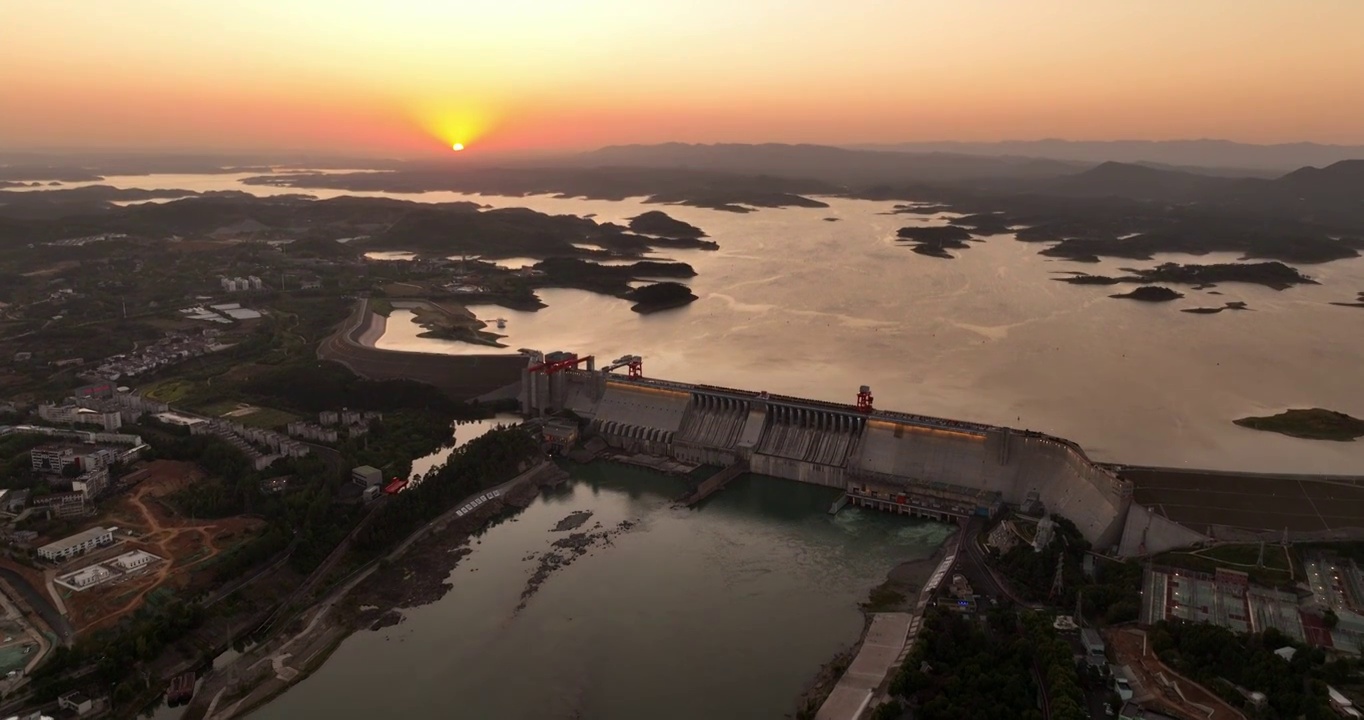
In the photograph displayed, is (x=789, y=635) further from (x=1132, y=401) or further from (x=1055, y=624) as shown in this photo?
(x=1132, y=401)

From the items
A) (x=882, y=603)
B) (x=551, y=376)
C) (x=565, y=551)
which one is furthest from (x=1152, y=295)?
(x=565, y=551)

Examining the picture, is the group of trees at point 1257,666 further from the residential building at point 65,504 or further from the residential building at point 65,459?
the residential building at point 65,459

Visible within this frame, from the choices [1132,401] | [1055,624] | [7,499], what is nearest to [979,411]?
[1132,401]

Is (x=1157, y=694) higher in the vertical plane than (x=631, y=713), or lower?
higher

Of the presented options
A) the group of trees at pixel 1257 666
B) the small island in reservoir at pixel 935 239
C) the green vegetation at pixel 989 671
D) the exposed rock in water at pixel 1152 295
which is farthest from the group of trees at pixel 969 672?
the small island in reservoir at pixel 935 239

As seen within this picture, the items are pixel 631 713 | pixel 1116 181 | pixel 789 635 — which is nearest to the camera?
pixel 631 713

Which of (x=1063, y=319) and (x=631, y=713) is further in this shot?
(x=1063, y=319)

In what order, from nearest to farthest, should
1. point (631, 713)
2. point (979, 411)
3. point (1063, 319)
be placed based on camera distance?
point (631, 713) → point (979, 411) → point (1063, 319)
